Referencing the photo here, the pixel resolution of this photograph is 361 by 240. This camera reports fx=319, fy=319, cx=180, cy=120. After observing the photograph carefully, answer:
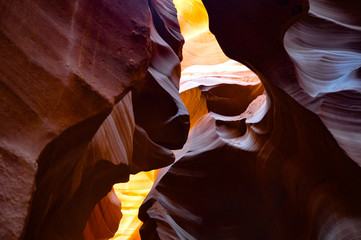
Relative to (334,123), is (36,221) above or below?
above

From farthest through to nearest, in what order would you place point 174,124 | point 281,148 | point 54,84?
point 174,124, point 281,148, point 54,84

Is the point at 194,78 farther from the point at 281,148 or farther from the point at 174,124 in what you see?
the point at 281,148

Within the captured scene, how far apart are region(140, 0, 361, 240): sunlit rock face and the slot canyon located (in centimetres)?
2

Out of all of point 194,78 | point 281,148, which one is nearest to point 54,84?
point 281,148

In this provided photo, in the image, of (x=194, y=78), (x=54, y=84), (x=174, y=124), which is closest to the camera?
(x=54, y=84)

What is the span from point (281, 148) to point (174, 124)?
165 cm

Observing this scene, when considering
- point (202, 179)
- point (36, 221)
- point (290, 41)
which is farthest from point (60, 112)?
point (202, 179)

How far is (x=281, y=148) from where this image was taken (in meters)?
4.17

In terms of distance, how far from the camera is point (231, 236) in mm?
5102

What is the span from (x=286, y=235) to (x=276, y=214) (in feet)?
1.19

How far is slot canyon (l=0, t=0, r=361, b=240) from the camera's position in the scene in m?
1.70

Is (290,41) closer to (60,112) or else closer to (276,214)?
Result: (276,214)

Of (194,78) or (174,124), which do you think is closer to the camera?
(174,124)

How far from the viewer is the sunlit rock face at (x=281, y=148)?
3158mm
